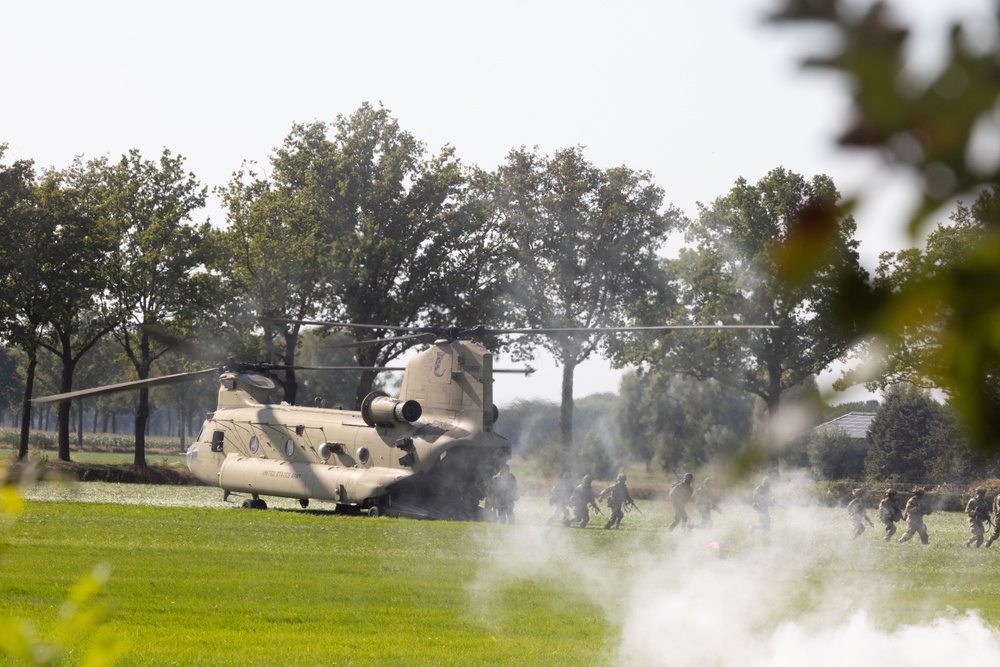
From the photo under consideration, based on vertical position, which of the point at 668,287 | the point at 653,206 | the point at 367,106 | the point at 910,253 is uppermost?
the point at 367,106

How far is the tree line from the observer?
44.0 metres

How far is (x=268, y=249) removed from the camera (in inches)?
1932

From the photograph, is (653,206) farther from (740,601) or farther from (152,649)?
(152,649)

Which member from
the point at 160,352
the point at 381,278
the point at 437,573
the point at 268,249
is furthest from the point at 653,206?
the point at 437,573

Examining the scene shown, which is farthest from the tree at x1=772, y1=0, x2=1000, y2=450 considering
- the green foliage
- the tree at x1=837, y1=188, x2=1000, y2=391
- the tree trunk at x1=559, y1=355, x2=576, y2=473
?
the tree trunk at x1=559, y1=355, x2=576, y2=473

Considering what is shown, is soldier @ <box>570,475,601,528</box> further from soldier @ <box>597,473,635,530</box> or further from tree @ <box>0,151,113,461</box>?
tree @ <box>0,151,113,461</box>

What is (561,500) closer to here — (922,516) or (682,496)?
(682,496)

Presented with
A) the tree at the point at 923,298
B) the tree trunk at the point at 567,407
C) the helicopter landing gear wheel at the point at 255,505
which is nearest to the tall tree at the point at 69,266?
the helicopter landing gear wheel at the point at 255,505

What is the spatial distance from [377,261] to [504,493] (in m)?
25.2

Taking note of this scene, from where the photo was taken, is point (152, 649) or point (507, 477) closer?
point (152, 649)

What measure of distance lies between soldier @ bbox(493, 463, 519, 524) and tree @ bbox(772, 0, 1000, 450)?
2718cm

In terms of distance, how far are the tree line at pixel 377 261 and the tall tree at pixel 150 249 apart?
73 millimetres

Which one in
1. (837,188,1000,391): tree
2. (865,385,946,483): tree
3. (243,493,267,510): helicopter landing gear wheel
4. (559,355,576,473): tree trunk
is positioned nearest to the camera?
(837,188,1000,391): tree

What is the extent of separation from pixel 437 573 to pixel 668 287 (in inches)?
1467
